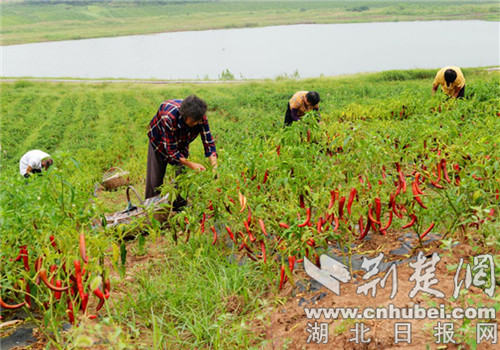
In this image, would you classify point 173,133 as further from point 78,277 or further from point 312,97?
point 78,277

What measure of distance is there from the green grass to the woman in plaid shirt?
150 ft

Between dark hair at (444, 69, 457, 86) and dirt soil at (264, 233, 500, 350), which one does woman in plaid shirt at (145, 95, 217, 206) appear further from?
dark hair at (444, 69, 457, 86)

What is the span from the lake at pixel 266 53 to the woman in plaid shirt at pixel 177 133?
18.2 m

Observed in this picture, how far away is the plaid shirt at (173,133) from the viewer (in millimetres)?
4391

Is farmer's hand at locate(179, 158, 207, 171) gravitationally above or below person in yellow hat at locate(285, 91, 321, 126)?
below

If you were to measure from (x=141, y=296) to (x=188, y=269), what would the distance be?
618 millimetres

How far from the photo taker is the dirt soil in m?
2.27

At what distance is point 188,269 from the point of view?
3645mm

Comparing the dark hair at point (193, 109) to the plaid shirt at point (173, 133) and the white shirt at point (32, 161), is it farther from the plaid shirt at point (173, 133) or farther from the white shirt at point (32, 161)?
the white shirt at point (32, 161)

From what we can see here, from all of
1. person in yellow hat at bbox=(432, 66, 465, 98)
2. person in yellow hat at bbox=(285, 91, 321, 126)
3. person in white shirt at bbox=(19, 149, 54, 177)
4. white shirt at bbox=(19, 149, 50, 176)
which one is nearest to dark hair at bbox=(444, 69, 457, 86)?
person in yellow hat at bbox=(432, 66, 465, 98)

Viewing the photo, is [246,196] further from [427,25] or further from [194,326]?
[427,25]

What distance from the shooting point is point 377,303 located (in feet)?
8.61

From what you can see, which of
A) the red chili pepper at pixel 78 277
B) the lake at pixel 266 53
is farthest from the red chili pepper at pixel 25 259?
the lake at pixel 266 53

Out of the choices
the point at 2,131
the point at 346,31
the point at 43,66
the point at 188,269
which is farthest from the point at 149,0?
the point at 188,269
